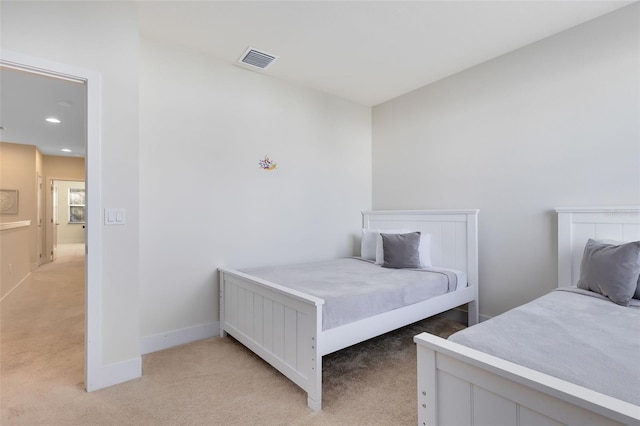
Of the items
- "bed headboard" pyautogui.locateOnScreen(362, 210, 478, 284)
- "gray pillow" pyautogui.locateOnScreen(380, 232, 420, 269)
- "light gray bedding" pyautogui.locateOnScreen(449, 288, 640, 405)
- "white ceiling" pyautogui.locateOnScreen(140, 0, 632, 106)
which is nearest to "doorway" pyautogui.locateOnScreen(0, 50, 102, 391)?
"white ceiling" pyautogui.locateOnScreen(140, 0, 632, 106)

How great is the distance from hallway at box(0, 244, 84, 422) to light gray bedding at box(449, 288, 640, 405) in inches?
96.4

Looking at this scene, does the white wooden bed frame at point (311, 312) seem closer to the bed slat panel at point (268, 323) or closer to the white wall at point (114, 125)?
the bed slat panel at point (268, 323)

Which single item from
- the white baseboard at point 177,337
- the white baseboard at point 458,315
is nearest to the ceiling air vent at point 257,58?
the white baseboard at point 177,337

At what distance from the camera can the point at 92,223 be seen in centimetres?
195

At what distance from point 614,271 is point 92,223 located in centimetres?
320

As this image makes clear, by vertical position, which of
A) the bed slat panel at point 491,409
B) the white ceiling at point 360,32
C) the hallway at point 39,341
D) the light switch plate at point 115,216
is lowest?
the hallway at point 39,341

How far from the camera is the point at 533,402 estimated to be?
911 millimetres

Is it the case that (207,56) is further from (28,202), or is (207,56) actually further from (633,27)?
(28,202)

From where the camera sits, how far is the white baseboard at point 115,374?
1926mm

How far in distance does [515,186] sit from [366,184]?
5.77 ft

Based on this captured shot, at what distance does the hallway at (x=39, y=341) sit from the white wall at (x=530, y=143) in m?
3.48

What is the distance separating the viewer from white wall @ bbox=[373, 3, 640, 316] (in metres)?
2.27

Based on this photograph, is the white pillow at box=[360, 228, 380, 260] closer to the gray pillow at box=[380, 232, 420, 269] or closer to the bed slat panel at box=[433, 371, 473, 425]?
the gray pillow at box=[380, 232, 420, 269]

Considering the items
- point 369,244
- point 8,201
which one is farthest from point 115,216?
point 8,201
